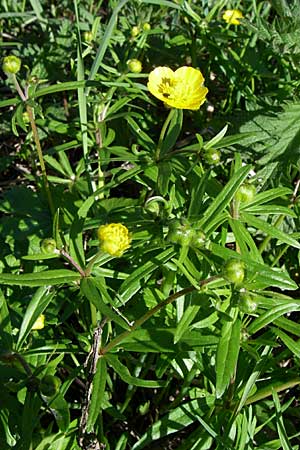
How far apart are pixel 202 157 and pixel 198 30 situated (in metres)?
0.96

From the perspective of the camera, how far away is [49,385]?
1.41 m

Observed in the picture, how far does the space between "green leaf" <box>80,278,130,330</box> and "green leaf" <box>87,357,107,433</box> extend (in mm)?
158

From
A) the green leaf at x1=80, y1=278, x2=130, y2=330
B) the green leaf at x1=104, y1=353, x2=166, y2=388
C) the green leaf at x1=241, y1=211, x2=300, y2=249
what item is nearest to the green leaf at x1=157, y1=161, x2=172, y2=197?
the green leaf at x1=241, y1=211, x2=300, y2=249

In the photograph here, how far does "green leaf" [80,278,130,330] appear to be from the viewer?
50.3 inches

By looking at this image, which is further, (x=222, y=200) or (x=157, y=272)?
(x=157, y=272)

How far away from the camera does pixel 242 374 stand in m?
1.61

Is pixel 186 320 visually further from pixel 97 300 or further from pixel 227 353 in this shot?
pixel 97 300

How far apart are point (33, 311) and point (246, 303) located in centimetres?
54

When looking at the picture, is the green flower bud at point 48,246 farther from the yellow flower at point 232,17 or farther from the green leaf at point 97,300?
the yellow flower at point 232,17

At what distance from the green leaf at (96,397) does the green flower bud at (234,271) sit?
392mm

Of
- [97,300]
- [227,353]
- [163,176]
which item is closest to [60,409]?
[97,300]

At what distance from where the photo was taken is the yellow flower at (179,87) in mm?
1882

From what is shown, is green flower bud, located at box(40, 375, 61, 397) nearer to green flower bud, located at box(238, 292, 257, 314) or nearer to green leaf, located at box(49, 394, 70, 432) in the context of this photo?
green leaf, located at box(49, 394, 70, 432)

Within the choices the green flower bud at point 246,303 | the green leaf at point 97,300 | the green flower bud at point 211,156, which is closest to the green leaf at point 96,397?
the green leaf at point 97,300
